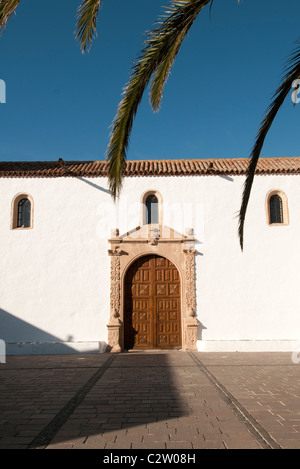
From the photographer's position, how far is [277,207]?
11.2 metres

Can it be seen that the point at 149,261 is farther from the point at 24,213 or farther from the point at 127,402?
the point at 127,402

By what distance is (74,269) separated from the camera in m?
10.8

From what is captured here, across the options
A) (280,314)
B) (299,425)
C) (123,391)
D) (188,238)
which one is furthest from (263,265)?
(299,425)

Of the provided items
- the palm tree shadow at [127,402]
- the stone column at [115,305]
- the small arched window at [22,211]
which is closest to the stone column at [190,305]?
the stone column at [115,305]

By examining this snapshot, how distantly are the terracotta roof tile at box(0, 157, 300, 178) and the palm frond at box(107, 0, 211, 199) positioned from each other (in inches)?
266

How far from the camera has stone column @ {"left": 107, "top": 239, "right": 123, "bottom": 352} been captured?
10281 millimetres

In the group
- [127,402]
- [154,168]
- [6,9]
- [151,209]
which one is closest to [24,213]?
[151,209]

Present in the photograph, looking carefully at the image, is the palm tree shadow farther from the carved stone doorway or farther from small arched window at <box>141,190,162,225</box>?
small arched window at <box>141,190,162,225</box>

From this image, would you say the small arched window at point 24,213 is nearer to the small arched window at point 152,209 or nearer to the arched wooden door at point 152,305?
the arched wooden door at point 152,305

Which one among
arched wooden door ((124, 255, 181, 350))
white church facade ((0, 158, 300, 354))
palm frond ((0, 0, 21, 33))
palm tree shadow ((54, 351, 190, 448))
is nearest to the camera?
palm frond ((0, 0, 21, 33))

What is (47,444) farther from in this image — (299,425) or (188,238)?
(188,238)

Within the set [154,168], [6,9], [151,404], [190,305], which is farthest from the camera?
[154,168]

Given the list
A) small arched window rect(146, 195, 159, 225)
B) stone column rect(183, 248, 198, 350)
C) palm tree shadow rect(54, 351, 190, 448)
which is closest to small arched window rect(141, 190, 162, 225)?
small arched window rect(146, 195, 159, 225)

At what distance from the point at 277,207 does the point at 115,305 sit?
5.50 meters
